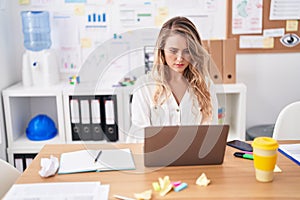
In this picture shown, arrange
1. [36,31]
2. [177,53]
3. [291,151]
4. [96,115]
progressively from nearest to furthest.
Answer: [291,151] < [177,53] < [96,115] < [36,31]

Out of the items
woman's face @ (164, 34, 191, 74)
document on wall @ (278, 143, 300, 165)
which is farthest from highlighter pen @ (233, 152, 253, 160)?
woman's face @ (164, 34, 191, 74)

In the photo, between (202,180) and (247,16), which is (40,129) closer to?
(247,16)

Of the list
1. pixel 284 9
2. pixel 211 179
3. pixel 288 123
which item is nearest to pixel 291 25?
pixel 284 9

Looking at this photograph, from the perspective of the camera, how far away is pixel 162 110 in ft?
6.22

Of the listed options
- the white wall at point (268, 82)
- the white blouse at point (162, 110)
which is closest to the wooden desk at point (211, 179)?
the white blouse at point (162, 110)

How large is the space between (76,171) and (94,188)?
163mm

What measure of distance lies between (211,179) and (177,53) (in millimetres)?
656

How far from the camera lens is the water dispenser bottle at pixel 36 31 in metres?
3.03

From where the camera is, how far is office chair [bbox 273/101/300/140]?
2021 mm

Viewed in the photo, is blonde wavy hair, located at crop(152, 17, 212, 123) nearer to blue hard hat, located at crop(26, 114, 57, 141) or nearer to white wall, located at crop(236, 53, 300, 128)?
white wall, located at crop(236, 53, 300, 128)

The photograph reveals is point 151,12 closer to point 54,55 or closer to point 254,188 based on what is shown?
point 54,55

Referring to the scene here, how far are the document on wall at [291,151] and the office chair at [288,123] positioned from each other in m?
0.34

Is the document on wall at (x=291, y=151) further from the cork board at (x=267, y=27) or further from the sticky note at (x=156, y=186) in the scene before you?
the cork board at (x=267, y=27)

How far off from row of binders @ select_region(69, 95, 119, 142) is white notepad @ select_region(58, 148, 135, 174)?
4.01 feet
